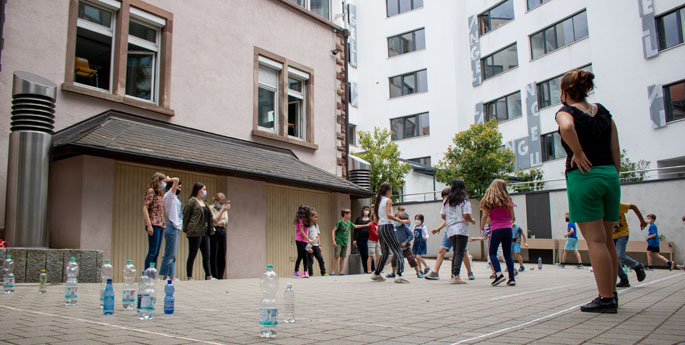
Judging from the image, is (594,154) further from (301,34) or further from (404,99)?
(404,99)

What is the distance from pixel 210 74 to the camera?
47.1ft

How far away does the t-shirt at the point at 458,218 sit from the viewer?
10.1m

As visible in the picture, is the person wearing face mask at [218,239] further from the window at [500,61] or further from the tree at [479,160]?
the window at [500,61]

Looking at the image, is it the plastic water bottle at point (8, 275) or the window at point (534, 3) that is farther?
the window at point (534, 3)

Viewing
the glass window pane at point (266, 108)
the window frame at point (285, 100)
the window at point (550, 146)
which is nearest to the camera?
the window frame at point (285, 100)

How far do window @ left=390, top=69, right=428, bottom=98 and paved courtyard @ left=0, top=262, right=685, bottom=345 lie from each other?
33179 millimetres

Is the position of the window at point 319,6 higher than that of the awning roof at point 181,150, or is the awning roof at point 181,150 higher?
the window at point 319,6

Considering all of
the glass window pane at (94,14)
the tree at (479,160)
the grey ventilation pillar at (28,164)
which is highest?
the glass window pane at (94,14)

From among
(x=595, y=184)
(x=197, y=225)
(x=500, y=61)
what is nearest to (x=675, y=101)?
(x=500, y=61)

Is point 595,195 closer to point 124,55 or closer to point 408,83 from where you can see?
point 124,55

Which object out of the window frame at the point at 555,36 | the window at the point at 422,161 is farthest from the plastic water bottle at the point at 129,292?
the window at the point at 422,161

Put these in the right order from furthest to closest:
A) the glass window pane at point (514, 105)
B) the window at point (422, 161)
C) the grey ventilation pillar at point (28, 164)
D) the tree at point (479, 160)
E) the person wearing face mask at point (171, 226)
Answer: the window at point (422, 161) → the glass window pane at point (514, 105) → the tree at point (479, 160) → the person wearing face mask at point (171, 226) → the grey ventilation pillar at point (28, 164)

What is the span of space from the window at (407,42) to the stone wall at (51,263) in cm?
3359

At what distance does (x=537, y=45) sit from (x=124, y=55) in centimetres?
2608
